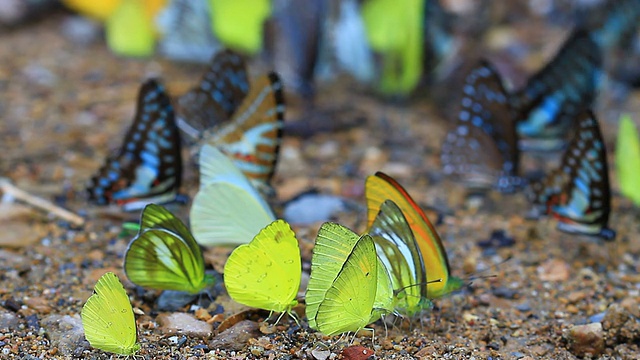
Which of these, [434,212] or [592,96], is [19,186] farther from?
[592,96]

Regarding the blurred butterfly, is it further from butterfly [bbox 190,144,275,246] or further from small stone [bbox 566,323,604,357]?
small stone [bbox 566,323,604,357]

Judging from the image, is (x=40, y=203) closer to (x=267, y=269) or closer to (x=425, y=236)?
(x=267, y=269)

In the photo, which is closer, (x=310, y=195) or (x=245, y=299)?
(x=245, y=299)

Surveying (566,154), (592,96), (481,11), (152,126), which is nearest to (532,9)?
(481,11)

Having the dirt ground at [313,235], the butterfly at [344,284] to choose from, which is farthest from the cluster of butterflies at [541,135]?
the butterfly at [344,284]

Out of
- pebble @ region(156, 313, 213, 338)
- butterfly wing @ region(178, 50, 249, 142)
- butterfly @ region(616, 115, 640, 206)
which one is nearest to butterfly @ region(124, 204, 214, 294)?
pebble @ region(156, 313, 213, 338)

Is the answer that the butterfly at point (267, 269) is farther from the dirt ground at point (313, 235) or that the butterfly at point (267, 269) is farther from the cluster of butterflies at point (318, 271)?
the dirt ground at point (313, 235)

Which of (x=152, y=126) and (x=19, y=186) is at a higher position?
(x=152, y=126)
